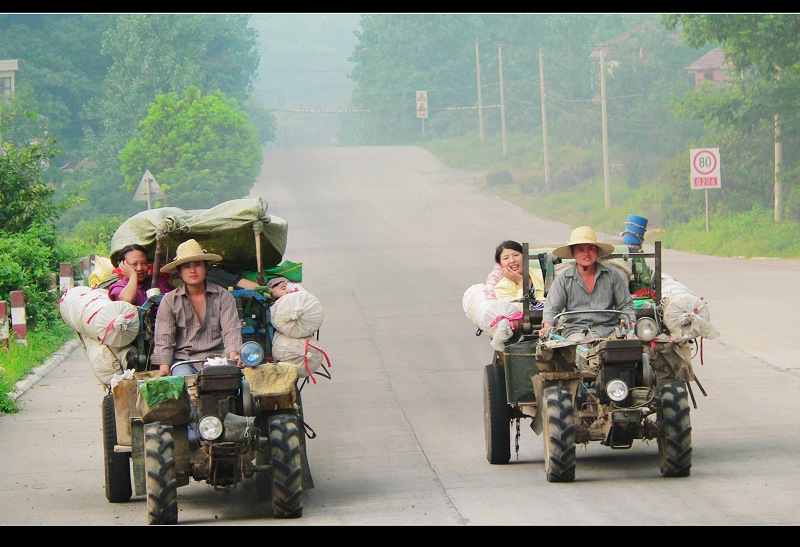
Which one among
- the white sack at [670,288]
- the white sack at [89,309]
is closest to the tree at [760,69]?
the white sack at [670,288]

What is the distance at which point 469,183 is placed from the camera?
71.8 meters

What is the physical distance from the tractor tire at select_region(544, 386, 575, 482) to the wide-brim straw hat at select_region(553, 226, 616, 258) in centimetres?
139

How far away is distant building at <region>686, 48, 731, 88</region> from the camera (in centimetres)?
8094

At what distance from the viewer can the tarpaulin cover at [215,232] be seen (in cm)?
1180

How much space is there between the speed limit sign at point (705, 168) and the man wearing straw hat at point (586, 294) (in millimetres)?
29232

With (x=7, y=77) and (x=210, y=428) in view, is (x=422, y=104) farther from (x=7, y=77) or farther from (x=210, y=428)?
(x=210, y=428)

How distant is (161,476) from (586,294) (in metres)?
4.01

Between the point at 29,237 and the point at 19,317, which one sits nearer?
the point at 19,317

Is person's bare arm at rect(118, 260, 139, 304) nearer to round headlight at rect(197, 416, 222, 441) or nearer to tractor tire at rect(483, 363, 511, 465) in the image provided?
round headlight at rect(197, 416, 222, 441)

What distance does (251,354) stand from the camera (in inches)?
402

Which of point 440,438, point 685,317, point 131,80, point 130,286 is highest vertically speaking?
point 131,80

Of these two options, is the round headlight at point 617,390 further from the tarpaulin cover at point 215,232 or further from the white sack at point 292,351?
the tarpaulin cover at point 215,232

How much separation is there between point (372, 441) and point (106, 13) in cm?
6676

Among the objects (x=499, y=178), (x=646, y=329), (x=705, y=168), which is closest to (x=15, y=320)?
(x=646, y=329)
